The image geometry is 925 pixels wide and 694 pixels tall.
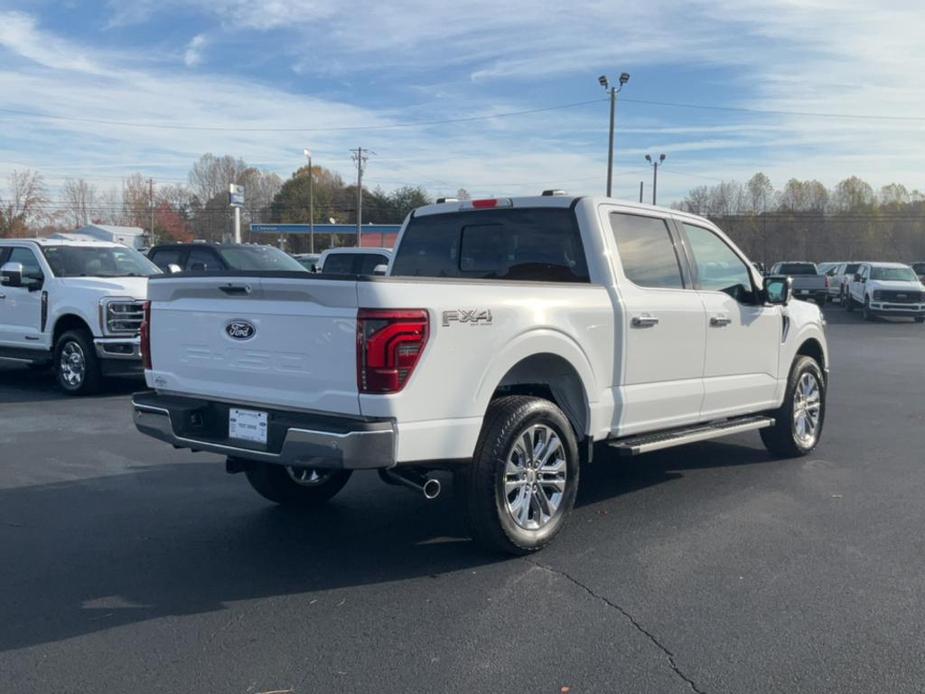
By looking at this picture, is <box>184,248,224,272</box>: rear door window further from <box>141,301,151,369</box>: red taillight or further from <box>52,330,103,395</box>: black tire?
<box>141,301,151,369</box>: red taillight

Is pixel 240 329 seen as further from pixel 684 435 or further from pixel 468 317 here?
pixel 684 435

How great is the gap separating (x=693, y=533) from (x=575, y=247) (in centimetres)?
199

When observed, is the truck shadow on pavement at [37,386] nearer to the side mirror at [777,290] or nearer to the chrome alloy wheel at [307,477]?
the chrome alloy wheel at [307,477]

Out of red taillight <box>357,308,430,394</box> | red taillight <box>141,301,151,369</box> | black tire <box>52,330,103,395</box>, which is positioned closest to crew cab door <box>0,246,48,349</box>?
black tire <box>52,330,103,395</box>

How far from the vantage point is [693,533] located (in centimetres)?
582

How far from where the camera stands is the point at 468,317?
15.9 feet

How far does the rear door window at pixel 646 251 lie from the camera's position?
629cm

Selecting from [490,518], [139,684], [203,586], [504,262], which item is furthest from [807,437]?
[139,684]

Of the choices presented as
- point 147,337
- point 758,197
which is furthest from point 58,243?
point 758,197

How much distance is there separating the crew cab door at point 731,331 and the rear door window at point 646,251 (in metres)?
0.29

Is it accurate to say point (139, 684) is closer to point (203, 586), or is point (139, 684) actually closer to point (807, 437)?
point (203, 586)

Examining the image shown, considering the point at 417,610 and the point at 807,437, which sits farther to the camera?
the point at 807,437

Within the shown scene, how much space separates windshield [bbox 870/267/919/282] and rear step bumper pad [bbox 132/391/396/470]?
28673mm

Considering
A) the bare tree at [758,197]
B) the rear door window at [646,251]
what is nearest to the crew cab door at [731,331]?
the rear door window at [646,251]
